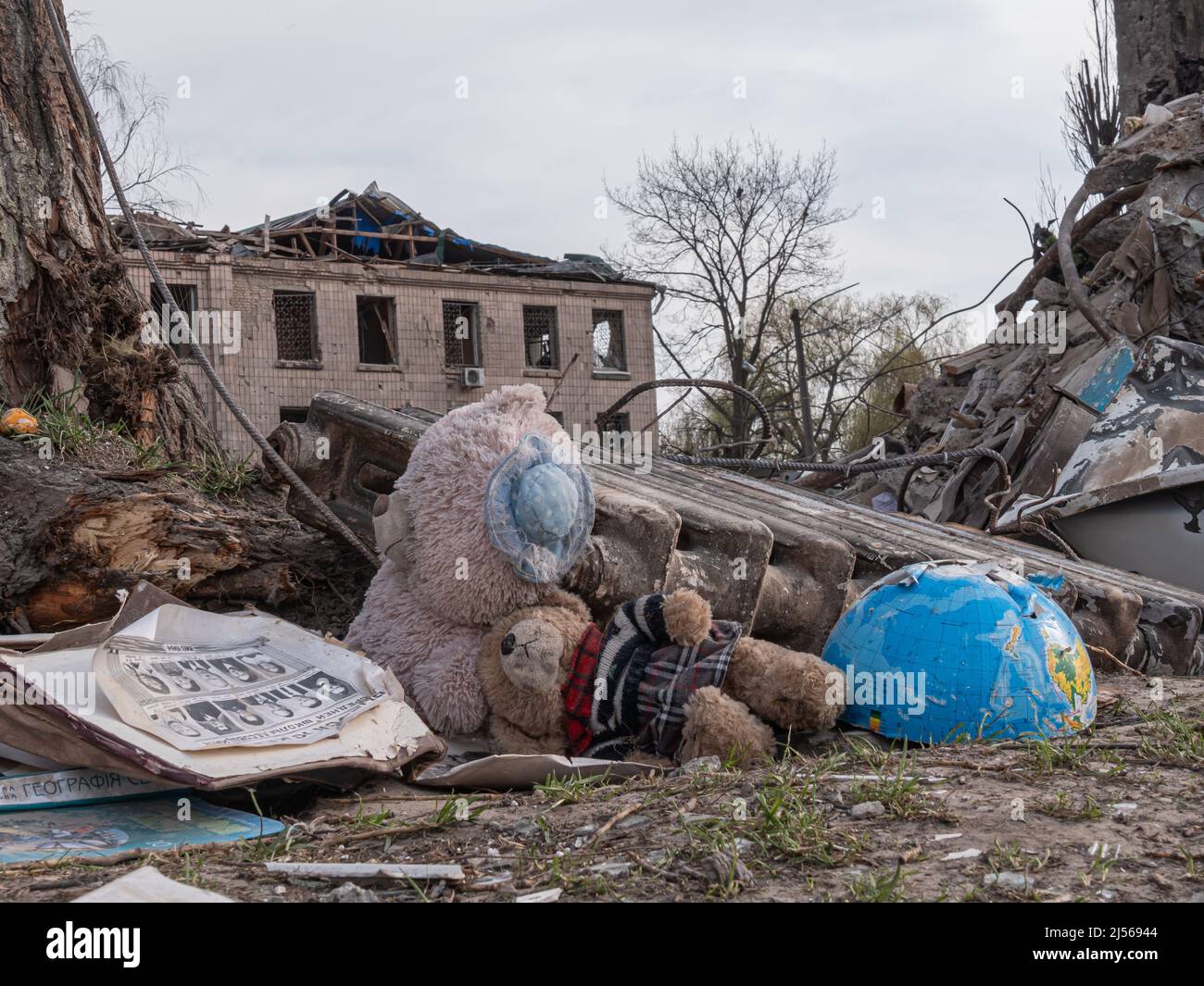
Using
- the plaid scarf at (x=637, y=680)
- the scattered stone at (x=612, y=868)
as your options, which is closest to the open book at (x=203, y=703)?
the plaid scarf at (x=637, y=680)

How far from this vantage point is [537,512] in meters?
3.22

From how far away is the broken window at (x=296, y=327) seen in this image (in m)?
24.4

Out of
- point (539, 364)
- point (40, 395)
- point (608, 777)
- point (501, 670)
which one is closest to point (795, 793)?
point (608, 777)

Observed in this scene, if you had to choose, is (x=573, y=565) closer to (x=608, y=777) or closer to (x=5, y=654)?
(x=608, y=777)

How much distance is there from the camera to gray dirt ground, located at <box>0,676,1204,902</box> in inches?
74.2

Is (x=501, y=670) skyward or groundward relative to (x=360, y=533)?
groundward

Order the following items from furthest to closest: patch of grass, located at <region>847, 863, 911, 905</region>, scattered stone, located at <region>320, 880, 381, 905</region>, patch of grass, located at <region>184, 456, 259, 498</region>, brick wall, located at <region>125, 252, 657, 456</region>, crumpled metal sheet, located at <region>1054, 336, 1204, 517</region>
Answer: brick wall, located at <region>125, 252, 657, 456</region>
crumpled metal sheet, located at <region>1054, 336, 1204, 517</region>
patch of grass, located at <region>184, 456, 259, 498</region>
scattered stone, located at <region>320, 880, 381, 905</region>
patch of grass, located at <region>847, 863, 911, 905</region>

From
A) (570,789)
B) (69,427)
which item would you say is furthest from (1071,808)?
(69,427)

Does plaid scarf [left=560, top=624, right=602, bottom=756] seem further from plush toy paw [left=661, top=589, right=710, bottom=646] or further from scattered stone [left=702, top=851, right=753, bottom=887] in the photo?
scattered stone [left=702, top=851, right=753, bottom=887]

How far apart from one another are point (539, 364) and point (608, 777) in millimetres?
25194

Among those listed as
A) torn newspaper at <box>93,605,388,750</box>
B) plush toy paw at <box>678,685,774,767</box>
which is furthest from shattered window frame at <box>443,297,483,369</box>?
plush toy paw at <box>678,685,774,767</box>

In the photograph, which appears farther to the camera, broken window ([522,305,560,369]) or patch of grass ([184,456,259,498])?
broken window ([522,305,560,369])

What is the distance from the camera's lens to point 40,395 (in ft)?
14.5

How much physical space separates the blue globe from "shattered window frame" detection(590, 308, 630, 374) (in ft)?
80.1
